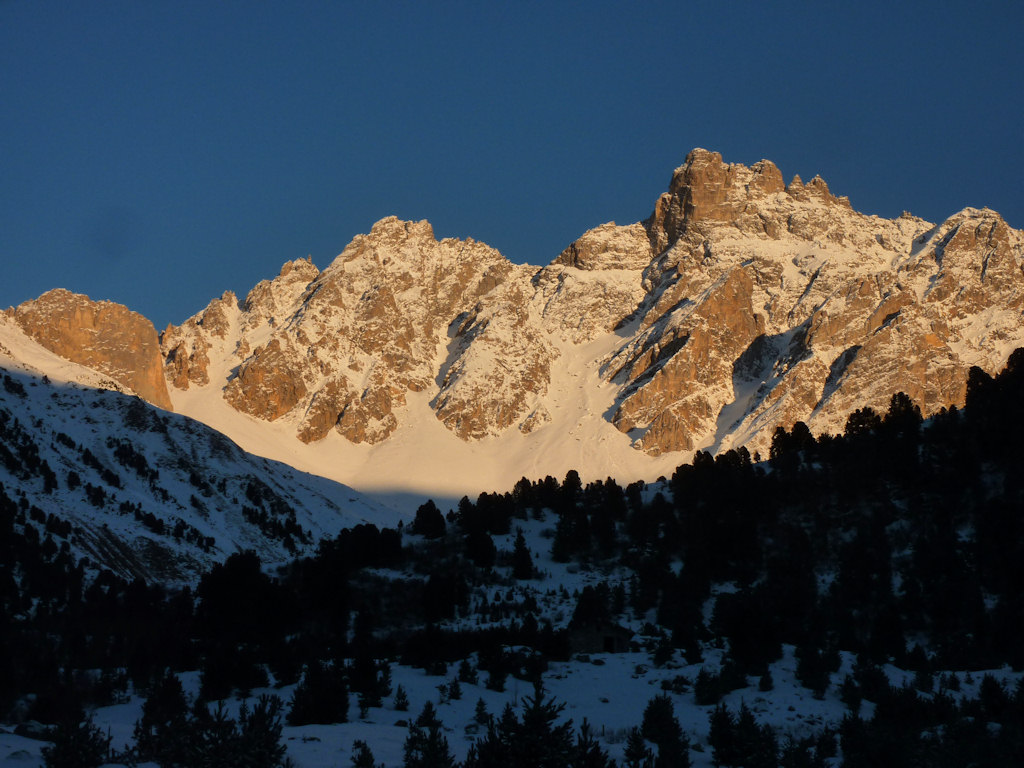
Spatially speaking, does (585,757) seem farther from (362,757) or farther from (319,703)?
(319,703)

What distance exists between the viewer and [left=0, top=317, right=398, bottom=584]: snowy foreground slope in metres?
104

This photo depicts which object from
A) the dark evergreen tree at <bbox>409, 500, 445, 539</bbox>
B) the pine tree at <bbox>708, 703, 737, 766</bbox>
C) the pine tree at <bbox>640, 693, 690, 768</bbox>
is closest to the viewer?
the pine tree at <bbox>640, 693, 690, 768</bbox>

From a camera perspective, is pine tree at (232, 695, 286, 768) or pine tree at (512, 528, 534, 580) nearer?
pine tree at (232, 695, 286, 768)

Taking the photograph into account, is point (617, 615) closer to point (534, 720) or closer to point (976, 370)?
point (534, 720)

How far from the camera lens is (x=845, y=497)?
70375 mm

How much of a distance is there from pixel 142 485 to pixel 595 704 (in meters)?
97.3

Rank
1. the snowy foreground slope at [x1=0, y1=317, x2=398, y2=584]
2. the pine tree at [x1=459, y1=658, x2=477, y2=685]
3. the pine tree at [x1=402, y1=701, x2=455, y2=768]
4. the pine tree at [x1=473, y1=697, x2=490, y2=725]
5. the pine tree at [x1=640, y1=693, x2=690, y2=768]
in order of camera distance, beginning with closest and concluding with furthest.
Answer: the pine tree at [x1=402, y1=701, x2=455, y2=768]
the pine tree at [x1=640, y1=693, x2=690, y2=768]
the pine tree at [x1=473, y1=697, x2=490, y2=725]
the pine tree at [x1=459, y1=658, x2=477, y2=685]
the snowy foreground slope at [x1=0, y1=317, x2=398, y2=584]

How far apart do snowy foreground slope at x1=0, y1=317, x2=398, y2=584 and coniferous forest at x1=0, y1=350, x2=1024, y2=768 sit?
12.2 meters

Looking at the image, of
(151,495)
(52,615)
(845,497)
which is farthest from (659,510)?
(151,495)

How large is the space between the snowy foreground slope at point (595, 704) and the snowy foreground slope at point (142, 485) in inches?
2448

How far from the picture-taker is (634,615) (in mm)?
57781

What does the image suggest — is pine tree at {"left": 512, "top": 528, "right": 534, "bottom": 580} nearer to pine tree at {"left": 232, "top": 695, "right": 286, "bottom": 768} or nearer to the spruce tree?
the spruce tree

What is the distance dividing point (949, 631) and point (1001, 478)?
1582 cm

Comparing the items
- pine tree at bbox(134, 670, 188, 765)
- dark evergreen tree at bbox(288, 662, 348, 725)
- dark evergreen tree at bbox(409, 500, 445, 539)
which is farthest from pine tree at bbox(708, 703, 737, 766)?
dark evergreen tree at bbox(409, 500, 445, 539)
